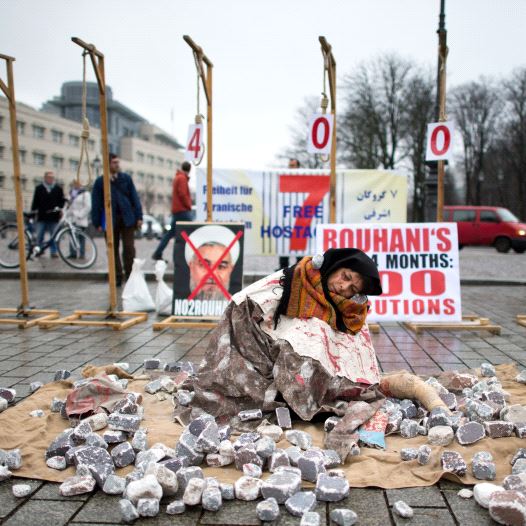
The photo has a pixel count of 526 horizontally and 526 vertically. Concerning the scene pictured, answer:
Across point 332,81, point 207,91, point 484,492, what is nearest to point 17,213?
point 207,91

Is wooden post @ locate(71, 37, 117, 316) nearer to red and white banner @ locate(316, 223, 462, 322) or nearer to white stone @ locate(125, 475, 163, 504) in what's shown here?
red and white banner @ locate(316, 223, 462, 322)

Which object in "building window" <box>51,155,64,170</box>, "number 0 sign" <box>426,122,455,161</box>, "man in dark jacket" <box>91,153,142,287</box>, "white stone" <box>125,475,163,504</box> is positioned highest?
"building window" <box>51,155,64,170</box>

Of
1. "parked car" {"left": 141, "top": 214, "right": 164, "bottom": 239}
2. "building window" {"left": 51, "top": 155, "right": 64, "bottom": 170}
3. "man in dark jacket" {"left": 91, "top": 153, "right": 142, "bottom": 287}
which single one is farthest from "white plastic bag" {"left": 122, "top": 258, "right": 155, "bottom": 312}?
"building window" {"left": 51, "top": 155, "right": 64, "bottom": 170}

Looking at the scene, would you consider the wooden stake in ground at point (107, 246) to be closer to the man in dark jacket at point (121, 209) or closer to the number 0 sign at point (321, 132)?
the number 0 sign at point (321, 132)

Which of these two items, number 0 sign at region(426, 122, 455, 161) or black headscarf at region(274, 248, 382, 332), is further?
number 0 sign at region(426, 122, 455, 161)

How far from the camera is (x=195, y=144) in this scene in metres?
6.27

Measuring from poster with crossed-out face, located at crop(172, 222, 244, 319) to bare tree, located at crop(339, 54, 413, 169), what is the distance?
32.6m

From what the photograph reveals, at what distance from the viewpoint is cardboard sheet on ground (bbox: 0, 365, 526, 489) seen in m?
2.54

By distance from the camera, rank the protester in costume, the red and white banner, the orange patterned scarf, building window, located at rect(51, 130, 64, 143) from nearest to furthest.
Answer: the protester in costume → the orange patterned scarf → the red and white banner → building window, located at rect(51, 130, 64, 143)

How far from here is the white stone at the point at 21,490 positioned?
2383 millimetres

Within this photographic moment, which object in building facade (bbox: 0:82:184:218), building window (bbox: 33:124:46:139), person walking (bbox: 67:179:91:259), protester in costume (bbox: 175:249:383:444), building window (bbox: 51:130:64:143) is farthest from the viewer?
building window (bbox: 51:130:64:143)

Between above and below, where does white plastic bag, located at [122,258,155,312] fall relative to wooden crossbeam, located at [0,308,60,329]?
above

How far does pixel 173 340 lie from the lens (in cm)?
563

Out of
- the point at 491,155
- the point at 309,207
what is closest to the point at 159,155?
the point at 491,155
